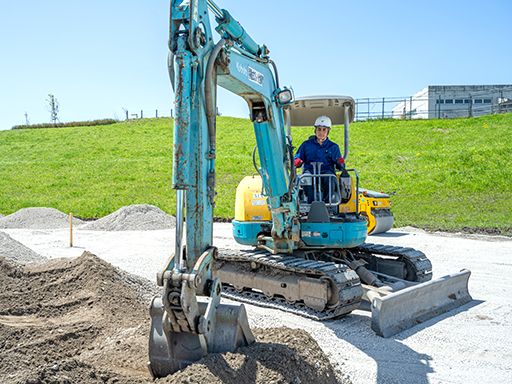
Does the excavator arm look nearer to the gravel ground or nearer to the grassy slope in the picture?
the gravel ground

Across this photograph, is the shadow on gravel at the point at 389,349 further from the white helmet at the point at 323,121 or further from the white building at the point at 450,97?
the white building at the point at 450,97

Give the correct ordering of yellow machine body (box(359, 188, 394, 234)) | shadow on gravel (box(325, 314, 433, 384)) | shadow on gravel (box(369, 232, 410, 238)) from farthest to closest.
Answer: shadow on gravel (box(369, 232, 410, 238)), yellow machine body (box(359, 188, 394, 234)), shadow on gravel (box(325, 314, 433, 384))

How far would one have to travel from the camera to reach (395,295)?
6.52 metres

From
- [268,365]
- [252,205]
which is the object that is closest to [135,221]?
[252,205]

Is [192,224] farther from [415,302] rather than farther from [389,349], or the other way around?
[415,302]

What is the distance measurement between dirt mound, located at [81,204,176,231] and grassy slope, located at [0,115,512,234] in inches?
126

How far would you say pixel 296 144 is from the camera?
28.2 metres

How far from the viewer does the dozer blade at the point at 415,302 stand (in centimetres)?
629

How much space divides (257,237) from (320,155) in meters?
1.38

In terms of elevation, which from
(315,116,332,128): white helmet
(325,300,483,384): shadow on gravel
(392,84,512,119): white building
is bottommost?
(325,300,483,384): shadow on gravel

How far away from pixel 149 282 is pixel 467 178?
17.0m

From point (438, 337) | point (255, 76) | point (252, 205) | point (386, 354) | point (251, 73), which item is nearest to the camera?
point (386, 354)

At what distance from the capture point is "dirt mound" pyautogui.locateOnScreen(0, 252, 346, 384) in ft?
A: 13.9

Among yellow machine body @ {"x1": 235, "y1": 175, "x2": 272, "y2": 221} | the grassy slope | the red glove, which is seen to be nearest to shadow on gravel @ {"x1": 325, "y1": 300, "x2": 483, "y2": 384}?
yellow machine body @ {"x1": 235, "y1": 175, "x2": 272, "y2": 221}
